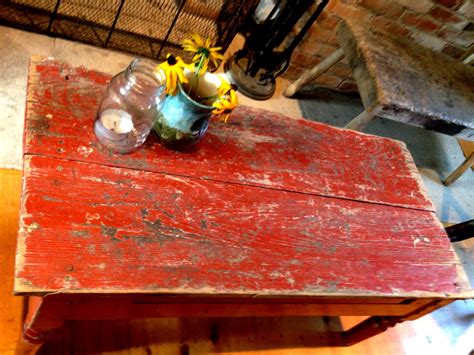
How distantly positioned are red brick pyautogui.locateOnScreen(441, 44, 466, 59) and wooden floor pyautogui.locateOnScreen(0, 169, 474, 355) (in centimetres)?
142

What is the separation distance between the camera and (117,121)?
41.1 inches

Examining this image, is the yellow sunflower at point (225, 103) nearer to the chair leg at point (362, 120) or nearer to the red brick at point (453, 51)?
the chair leg at point (362, 120)

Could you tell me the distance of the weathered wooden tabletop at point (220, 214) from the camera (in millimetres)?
876

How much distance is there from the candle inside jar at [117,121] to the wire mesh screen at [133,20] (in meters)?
0.87

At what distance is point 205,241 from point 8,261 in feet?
2.28

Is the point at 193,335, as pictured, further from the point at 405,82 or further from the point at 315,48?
the point at 315,48

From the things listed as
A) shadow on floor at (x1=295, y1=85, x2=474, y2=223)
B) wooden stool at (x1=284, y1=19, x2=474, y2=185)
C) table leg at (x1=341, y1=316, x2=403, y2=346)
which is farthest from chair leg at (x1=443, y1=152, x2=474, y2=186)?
table leg at (x1=341, y1=316, x2=403, y2=346)

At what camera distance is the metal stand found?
203cm

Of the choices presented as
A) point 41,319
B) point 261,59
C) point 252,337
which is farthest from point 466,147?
point 41,319

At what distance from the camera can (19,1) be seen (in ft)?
5.72

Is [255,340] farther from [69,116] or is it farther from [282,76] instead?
[282,76]

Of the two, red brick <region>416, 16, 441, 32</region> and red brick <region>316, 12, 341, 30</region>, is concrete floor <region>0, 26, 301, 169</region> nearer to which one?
red brick <region>316, 12, 341, 30</region>

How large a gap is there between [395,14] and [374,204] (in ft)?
4.17

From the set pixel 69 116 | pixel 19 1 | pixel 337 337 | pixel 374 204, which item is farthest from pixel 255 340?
pixel 19 1
